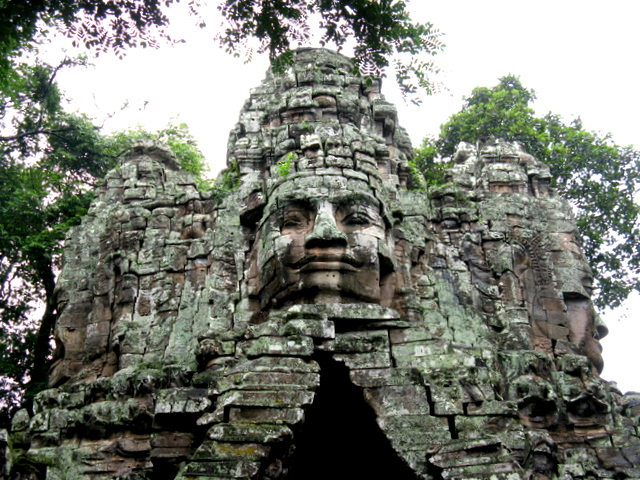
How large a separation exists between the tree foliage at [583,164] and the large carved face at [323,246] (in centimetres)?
1071

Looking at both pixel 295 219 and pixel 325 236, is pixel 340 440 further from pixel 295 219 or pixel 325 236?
pixel 295 219

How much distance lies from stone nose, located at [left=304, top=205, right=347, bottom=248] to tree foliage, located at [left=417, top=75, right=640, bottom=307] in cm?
1136

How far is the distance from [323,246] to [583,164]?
43.8 feet

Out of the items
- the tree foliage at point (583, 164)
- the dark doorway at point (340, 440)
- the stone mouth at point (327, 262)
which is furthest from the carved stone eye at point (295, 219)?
the tree foliage at point (583, 164)

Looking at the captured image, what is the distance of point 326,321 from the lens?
8633 mm

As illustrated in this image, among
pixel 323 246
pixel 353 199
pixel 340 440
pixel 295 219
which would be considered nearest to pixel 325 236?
pixel 323 246

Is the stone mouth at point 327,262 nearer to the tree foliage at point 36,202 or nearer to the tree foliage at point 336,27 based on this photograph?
the tree foliage at point 336,27

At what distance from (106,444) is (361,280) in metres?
4.02

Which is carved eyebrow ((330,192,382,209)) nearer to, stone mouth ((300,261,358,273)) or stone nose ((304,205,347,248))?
stone nose ((304,205,347,248))

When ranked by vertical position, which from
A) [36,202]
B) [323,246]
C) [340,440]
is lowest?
[340,440]

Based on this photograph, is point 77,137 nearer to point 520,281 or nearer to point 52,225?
point 52,225

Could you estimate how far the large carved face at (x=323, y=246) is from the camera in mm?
9398

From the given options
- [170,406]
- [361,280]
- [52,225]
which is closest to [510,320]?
[361,280]

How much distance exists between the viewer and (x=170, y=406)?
27.4ft
